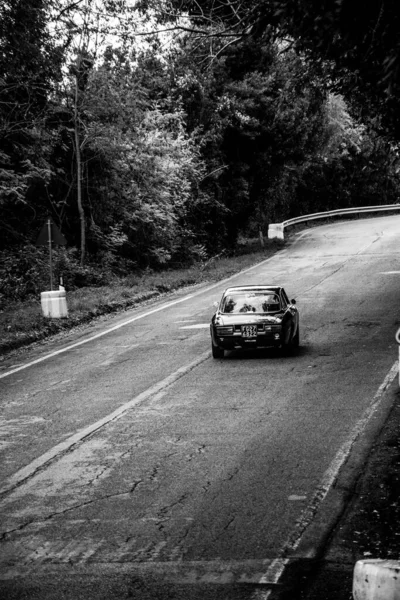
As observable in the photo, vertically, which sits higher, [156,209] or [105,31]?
[105,31]

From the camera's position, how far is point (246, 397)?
45.6 feet

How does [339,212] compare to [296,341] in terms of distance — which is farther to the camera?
[339,212]

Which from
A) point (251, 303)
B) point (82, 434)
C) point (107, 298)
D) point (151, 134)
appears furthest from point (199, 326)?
point (151, 134)

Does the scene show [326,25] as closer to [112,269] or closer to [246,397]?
[246,397]

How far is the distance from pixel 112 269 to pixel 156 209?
3289 millimetres

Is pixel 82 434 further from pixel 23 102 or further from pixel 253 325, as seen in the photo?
pixel 23 102

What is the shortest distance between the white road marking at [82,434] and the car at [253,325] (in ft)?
3.00

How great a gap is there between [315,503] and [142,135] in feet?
96.7

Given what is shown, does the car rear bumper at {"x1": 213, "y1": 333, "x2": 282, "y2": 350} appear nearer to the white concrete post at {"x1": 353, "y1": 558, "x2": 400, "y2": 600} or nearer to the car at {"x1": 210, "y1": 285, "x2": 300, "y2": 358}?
the car at {"x1": 210, "y1": 285, "x2": 300, "y2": 358}

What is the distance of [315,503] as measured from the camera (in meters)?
8.56

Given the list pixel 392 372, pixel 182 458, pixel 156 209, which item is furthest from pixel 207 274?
pixel 182 458

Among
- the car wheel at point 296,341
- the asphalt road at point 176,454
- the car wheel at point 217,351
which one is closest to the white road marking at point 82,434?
the asphalt road at point 176,454

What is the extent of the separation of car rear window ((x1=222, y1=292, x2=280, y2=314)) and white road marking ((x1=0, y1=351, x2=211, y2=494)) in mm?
1934

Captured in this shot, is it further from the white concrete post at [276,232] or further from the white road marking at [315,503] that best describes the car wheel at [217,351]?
the white concrete post at [276,232]
